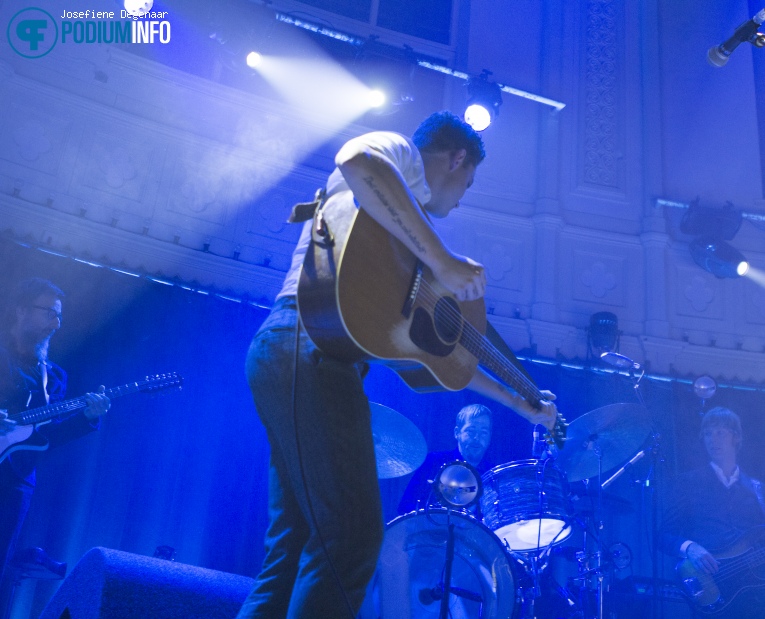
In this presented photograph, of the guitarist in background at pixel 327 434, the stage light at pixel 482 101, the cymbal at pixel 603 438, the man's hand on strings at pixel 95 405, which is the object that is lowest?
the guitarist in background at pixel 327 434

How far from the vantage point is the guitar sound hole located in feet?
7.14

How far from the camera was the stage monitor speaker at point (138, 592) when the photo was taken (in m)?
2.07

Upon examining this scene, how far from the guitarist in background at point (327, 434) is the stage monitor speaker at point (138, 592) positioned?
1.53ft

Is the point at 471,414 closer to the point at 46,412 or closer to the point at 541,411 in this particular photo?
the point at 541,411

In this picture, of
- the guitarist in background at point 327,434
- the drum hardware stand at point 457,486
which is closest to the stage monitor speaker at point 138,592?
the guitarist in background at point 327,434

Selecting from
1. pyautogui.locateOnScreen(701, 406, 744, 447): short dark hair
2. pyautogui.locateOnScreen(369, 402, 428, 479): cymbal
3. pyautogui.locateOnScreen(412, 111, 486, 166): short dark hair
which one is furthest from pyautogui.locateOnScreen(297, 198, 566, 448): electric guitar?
pyautogui.locateOnScreen(701, 406, 744, 447): short dark hair

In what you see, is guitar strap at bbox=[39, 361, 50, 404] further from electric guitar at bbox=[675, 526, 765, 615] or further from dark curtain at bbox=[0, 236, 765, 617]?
electric guitar at bbox=[675, 526, 765, 615]

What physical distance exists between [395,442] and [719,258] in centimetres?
499

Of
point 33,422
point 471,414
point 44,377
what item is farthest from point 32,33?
point 471,414

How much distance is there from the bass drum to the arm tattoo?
8.20 feet

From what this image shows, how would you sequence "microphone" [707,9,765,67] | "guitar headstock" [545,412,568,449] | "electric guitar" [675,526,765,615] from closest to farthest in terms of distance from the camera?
1. "guitar headstock" [545,412,568,449]
2. "microphone" [707,9,765,67]
3. "electric guitar" [675,526,765,615]

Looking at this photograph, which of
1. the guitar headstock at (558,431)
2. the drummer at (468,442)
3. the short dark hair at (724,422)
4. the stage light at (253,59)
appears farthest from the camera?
the stage light at (253,59)

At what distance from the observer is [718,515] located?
5.81m

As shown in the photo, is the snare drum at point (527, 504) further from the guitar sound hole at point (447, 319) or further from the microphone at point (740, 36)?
the microphone at point (740, 36)
